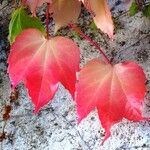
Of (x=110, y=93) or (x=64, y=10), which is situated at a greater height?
(x=64, y=10)

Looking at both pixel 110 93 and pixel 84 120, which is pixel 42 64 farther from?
pixel 84 120

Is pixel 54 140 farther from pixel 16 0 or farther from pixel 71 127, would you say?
pixel 16 0

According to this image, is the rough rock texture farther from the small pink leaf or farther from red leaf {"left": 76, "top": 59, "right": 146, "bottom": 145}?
the small pink leaf

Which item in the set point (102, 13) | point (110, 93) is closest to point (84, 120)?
point (110, 93)

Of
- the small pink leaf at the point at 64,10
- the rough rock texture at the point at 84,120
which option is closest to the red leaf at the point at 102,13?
the small pink leaf at the point at 64,10

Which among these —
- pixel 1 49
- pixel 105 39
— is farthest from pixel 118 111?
pixel 1 49
